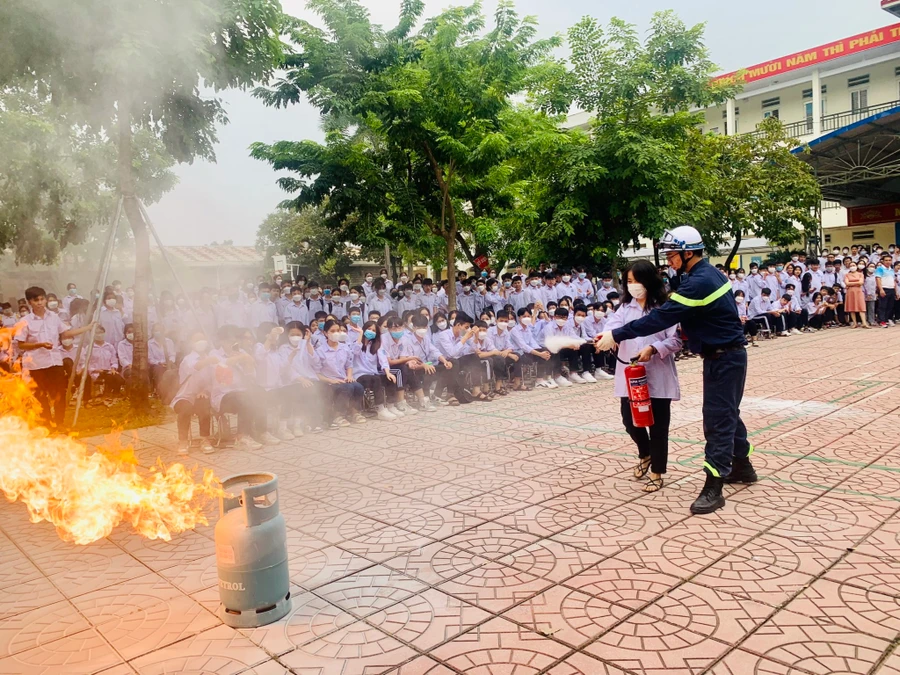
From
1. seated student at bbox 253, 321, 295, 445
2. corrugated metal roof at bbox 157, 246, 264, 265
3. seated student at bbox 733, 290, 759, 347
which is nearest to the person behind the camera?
seated student at bbox 253, 321, 295, 445

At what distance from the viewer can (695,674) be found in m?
2.75

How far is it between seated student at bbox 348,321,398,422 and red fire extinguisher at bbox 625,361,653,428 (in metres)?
4.45

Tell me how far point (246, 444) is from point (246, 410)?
406 mm

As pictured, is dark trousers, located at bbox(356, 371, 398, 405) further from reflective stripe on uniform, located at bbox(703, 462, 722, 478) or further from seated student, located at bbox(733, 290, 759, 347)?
seated student, located at bbox(733, 290, 759, 347)

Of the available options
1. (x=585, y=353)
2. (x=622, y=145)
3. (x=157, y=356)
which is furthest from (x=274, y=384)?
(x=622, y=145)

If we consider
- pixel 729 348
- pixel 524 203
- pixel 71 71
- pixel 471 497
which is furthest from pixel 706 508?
pixel 524 203

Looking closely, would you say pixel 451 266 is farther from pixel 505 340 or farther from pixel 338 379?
pixel 338 379

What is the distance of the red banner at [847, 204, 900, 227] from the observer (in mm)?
28719

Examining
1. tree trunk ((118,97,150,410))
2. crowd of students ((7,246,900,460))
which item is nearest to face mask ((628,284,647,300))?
crowd of students ((7,246,900,460))

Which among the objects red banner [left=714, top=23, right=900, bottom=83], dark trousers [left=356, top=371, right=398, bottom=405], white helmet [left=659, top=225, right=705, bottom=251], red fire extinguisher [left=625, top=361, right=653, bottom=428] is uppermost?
red banner [left=714, top=23, right=900, bottom=83]

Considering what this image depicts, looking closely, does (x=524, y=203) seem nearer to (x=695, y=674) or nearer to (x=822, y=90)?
(x=695, y=674)

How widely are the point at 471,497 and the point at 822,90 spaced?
117 ft

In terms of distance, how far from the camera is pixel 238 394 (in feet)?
25.3

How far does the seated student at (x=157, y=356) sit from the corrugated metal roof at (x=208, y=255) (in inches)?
55.8
